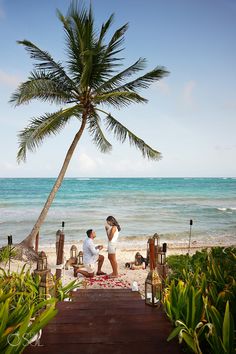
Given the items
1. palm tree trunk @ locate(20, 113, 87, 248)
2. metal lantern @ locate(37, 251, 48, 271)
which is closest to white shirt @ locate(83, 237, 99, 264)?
palm tree trunk @ locate(20, 113, 87, 248)

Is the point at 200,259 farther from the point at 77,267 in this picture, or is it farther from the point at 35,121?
the point at 35,121

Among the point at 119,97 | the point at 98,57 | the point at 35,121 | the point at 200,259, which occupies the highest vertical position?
the point at 98,57

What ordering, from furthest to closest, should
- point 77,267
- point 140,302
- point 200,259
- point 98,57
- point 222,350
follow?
point 98,57 < point 77,267 < point 200,259 < point 140,302 < point 222,350

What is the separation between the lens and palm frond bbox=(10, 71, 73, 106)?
31.9 ft

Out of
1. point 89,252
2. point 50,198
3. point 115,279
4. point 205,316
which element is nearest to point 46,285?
point 205,316

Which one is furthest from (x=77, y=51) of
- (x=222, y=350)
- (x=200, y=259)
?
(x=222, y=350)

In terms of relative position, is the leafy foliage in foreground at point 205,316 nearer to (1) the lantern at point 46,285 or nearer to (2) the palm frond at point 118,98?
(1) the lantern at point 46,285

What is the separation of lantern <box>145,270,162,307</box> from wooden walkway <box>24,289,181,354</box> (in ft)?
0.28

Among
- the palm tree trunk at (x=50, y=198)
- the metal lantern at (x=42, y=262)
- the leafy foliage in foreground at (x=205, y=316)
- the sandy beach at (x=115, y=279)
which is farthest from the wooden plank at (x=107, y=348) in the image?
the palm tree trunk at (x=50, y=198)

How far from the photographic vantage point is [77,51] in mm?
10320

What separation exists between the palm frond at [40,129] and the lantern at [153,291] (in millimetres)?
6969

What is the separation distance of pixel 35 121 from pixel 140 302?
7.78 meters

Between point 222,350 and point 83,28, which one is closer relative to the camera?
point 222,350

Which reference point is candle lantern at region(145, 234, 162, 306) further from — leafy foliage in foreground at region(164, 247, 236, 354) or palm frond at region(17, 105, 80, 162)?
palm frond at region(17, 105, 80, 162)
